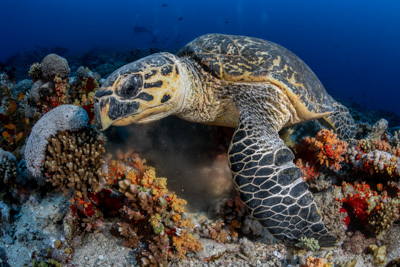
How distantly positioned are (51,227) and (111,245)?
0.69 m

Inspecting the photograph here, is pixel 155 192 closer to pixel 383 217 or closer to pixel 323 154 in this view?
pixel 323 154

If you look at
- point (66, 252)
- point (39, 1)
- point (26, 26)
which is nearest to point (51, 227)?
point (66, 252)

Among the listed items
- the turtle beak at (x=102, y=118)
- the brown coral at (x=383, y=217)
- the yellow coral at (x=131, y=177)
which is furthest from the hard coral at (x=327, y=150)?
the turtle beak at (x=102, y=118)

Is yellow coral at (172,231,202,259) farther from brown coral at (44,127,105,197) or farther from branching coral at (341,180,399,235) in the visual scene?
branching coral at (341,180,399,235)

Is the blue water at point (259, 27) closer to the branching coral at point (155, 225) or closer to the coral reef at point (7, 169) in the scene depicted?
the coral reef at point (7, 169)

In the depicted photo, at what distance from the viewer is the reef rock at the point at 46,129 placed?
256 cm

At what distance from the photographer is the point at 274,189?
2.13 metres

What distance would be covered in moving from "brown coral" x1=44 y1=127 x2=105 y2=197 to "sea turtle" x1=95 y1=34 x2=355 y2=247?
2.30ft

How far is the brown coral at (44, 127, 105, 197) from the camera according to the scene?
2.48 meters

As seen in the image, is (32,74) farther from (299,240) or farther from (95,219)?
(299,240)

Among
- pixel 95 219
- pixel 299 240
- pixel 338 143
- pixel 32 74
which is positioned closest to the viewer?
pixel 299 240

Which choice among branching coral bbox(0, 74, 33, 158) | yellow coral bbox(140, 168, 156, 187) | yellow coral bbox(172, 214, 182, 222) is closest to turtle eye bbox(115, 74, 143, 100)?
yellow coral bbox(140, 168, 156, 187)

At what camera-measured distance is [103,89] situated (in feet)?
7.18

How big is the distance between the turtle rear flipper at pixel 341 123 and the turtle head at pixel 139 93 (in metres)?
2.82
